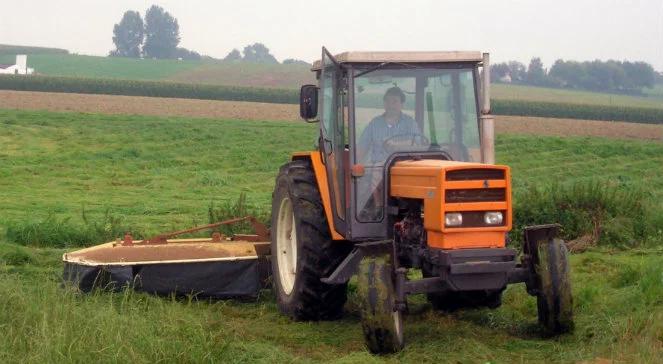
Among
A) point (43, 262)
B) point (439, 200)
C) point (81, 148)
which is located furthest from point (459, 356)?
point (81, 148)

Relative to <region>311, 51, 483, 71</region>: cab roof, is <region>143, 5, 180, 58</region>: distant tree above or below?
above

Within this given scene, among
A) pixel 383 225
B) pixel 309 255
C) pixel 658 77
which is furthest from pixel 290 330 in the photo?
pixel 658 77

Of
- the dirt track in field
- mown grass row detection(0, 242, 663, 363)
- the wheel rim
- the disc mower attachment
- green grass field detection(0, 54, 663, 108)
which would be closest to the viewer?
mown grass row detection(0, 242, 663, 363)

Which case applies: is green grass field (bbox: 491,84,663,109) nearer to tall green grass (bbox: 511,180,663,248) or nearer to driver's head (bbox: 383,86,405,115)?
tall green grass (bbox: 511,180,663,248)

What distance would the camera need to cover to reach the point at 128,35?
108188 mm

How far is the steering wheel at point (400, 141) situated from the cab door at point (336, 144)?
34 cm

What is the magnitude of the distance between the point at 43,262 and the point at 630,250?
6671 mm

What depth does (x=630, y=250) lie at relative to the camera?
11789mm

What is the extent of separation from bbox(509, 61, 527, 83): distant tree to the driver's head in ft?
255

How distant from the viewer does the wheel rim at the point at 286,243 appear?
911 centimetres

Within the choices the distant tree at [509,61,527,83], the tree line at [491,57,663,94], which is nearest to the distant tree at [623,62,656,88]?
the tree line at [491,57,663,94]

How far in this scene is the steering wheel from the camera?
8.04 metres

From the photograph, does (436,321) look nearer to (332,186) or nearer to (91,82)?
(332,186)

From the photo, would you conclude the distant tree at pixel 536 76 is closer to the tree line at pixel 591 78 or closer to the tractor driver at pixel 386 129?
the tree line at pixel 591 78
